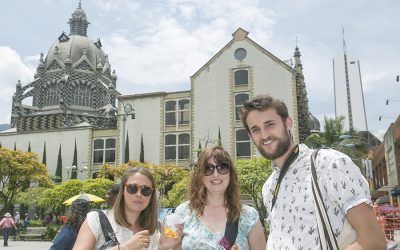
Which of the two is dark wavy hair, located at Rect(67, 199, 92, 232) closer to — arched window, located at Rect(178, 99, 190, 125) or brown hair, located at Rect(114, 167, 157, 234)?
brown hair, located at Rect(114, 167, 157, 234)

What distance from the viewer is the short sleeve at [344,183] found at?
7.98 ft

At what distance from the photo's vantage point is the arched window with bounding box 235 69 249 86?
147 ft

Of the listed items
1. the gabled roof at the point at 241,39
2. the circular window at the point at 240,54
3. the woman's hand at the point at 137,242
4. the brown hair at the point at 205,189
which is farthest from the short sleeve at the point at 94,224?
the circular window at the point at 240,54

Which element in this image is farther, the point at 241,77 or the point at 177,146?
the point at 177,146

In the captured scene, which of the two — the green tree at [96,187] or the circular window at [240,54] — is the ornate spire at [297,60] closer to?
the circular window at [240,54]

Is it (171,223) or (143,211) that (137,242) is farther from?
(143,211)

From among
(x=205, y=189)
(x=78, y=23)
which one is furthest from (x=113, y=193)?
(x=78, y=23)

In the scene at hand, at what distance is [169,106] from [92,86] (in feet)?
99.0

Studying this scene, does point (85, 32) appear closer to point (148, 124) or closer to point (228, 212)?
point (148, 124)

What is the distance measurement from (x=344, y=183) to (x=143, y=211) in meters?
2.22

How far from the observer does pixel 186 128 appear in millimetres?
46781

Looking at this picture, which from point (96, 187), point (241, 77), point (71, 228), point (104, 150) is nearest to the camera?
point (71, 228)

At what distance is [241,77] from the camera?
44938 millimetres

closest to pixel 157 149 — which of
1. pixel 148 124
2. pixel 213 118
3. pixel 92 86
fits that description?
pixel 148 124
